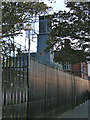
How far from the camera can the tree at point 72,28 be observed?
1165cm

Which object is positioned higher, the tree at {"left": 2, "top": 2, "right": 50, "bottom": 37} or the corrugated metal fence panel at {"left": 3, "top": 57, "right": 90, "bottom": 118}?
the tree at {"left": 2, "top": 2, "right": 50, "bottom": 37}

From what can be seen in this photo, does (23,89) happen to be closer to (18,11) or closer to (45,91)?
(45,91)

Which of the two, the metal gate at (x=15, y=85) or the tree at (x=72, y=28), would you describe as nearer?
the metal gate at (x=15, y=85)

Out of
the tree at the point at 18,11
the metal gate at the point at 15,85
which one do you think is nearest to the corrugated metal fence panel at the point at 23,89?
the metal gate at the point at 15,85

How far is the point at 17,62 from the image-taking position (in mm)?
7652

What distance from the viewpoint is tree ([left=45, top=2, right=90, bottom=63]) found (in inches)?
459

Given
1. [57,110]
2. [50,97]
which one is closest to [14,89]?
[50,97]

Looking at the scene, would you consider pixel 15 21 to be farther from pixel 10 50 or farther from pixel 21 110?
pixel 21 110

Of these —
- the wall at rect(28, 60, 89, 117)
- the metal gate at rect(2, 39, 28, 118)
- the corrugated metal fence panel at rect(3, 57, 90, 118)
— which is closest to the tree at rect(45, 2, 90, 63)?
the wall at rect(28, 60, 89, 117)

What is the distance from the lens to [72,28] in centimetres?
1212

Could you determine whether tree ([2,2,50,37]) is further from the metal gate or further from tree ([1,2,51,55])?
the metal gate

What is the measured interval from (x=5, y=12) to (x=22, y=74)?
2.67 metres

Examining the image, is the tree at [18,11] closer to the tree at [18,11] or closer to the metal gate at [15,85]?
the tree at [18,11]

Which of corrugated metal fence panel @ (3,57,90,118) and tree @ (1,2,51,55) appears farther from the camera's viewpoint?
tree @ (1,2,51,55)
